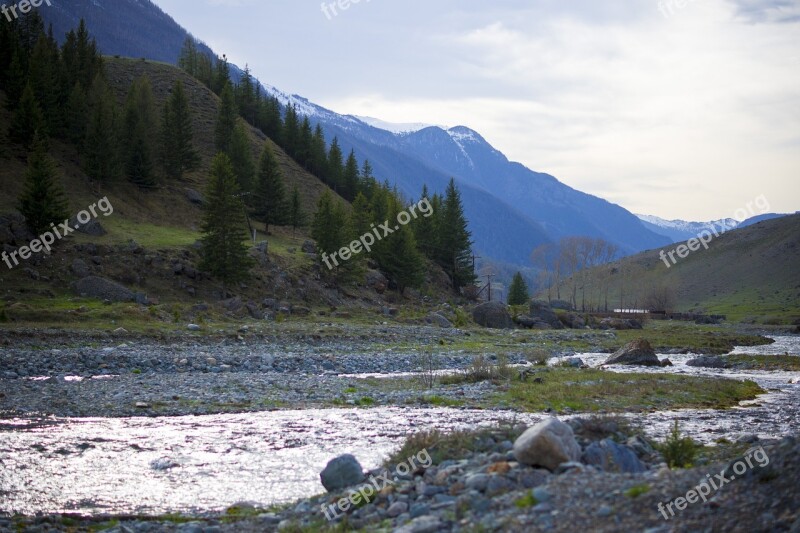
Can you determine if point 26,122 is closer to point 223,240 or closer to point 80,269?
point 80,269

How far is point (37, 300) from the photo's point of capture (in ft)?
137

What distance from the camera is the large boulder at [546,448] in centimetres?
956

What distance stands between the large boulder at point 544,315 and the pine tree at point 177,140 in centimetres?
5192

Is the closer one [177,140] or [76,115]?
[76,115]

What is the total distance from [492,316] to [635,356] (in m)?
32.2

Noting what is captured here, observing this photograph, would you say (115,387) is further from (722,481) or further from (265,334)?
(722,481)

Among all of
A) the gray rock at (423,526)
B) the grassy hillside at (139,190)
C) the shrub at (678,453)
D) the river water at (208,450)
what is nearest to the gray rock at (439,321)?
the grassy hillside at (139,190)

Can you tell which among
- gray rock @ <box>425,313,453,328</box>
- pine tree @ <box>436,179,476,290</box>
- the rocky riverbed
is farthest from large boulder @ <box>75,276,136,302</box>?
pine tree @ <box>436,179,476,290</box>

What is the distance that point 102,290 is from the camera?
147 feet

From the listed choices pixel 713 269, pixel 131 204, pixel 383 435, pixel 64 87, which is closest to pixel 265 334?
pixel 383 435

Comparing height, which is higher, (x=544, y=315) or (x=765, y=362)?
(x=544, y=315)

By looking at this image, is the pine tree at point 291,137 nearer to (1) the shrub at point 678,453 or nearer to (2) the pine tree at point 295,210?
(2) the pine tree at point 295,210

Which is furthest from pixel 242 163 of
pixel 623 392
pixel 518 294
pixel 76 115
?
pixel 623 392

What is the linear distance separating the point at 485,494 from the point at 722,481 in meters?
3.16
